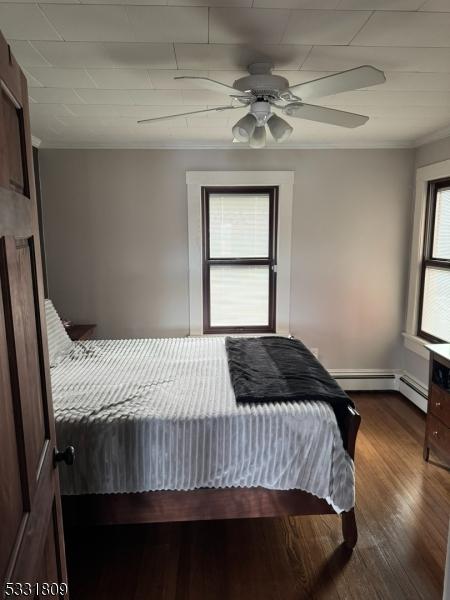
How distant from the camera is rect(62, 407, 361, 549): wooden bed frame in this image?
1.92 metres

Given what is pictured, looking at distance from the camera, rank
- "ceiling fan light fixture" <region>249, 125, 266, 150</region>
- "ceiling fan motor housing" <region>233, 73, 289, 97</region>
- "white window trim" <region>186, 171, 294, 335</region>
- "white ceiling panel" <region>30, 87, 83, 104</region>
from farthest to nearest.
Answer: "white window trim" <region>186, 171, 294, 335</region>, "white ceiling panel" <region>30, 87, 83, 104</region>, "ceiling fan light fixture" <region>249, 125, 266, 150</region>, "ceiling fan motor housing" <region>233, 73, 289, 97</region>

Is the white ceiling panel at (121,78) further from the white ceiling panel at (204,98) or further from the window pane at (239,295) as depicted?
the window pane at (239,295)

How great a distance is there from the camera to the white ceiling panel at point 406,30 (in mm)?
1476

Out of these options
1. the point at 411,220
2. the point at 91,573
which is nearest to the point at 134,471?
the point at 91,573

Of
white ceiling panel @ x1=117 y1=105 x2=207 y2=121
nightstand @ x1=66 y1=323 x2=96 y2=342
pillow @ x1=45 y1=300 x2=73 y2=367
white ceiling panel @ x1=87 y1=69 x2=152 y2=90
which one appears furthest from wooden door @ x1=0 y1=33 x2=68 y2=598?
nightstand @ x1=66 y1=323 x2=96 y2=342

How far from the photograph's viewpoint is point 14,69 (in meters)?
1.03

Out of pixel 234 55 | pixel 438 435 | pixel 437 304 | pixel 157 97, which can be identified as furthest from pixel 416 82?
pixel 438 435

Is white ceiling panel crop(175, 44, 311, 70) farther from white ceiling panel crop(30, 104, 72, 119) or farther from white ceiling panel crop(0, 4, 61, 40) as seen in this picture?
white ceiling panel crop(30, 104, 72, 119)

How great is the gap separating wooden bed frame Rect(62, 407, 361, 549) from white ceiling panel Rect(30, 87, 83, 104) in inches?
86.4

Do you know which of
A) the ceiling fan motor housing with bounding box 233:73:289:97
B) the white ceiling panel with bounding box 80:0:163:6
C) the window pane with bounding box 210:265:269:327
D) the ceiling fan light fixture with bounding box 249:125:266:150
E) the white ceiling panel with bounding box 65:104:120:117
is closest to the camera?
the white ceiling panel with bounding box 80:0:163:6

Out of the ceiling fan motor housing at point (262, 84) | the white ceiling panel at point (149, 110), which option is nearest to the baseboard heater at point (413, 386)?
the ceiling fan motor housing at point (262, 84)

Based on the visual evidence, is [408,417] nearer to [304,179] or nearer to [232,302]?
[232,302]

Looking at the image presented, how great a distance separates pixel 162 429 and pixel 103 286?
2.23 metres

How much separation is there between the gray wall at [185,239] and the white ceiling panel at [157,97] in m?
1.19
